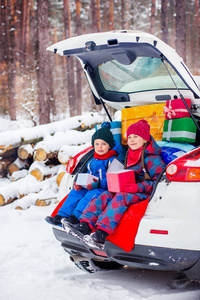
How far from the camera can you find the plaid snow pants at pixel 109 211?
2.70 m

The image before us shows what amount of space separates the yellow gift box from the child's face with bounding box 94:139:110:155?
27.3 inches

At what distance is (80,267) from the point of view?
344cm

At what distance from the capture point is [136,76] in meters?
4.30

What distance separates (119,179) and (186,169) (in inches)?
23.0

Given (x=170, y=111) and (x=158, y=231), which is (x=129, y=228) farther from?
(x=170, y=111)

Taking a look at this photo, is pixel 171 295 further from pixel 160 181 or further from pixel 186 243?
pixel 160 181

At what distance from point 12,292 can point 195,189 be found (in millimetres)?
1805

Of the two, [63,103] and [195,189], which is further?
[63,103]

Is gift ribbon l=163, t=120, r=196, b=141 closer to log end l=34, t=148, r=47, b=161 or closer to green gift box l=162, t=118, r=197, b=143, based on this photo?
green gift box l=162, t=118, r=197, b=143

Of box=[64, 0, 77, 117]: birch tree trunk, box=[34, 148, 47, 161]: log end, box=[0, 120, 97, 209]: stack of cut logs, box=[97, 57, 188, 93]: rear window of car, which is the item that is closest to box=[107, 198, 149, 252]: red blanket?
box=[97, 57, 188, 93]: rear window of car

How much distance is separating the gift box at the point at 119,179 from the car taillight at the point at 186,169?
398mm

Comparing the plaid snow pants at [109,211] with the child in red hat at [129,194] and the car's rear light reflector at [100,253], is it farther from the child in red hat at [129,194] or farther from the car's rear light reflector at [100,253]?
the car's rear light reflector at [100,253]

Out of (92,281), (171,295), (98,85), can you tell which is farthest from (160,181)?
(98,85)

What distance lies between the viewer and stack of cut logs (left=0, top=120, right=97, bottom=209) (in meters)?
6.18
